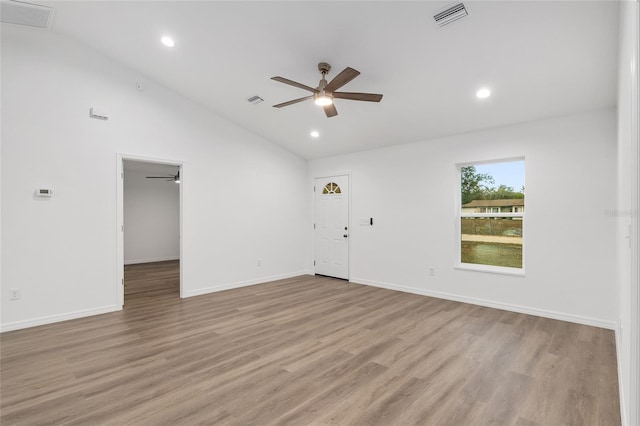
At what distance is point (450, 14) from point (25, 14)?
15.3 feet

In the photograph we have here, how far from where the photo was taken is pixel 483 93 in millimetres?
3746

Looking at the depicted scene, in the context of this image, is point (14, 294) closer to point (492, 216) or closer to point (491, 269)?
point (491, 269)

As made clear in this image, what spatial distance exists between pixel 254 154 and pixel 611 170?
18.2ft

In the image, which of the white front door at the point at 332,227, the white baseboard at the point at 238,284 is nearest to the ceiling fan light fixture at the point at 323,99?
the white front door at the point at 332,227

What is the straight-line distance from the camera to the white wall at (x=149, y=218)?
28.5ft

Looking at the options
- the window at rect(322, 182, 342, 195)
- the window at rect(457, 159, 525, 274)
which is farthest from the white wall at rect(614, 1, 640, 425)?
the window at rect(322, 182, 342, 195)

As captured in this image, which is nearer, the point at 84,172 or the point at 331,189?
the point at 84,172

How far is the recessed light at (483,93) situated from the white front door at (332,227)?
10.1ft

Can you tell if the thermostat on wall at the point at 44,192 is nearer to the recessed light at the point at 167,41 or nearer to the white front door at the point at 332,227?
the recessed light at the point at 167,41

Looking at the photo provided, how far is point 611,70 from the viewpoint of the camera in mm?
3098

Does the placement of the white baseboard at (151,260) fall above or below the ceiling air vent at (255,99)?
below

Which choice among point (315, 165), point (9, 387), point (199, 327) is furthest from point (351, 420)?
point (315, 165)

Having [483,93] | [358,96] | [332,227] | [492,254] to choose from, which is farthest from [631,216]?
[332,227]

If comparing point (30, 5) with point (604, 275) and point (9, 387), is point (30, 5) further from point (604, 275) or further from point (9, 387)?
point (604, 275)
